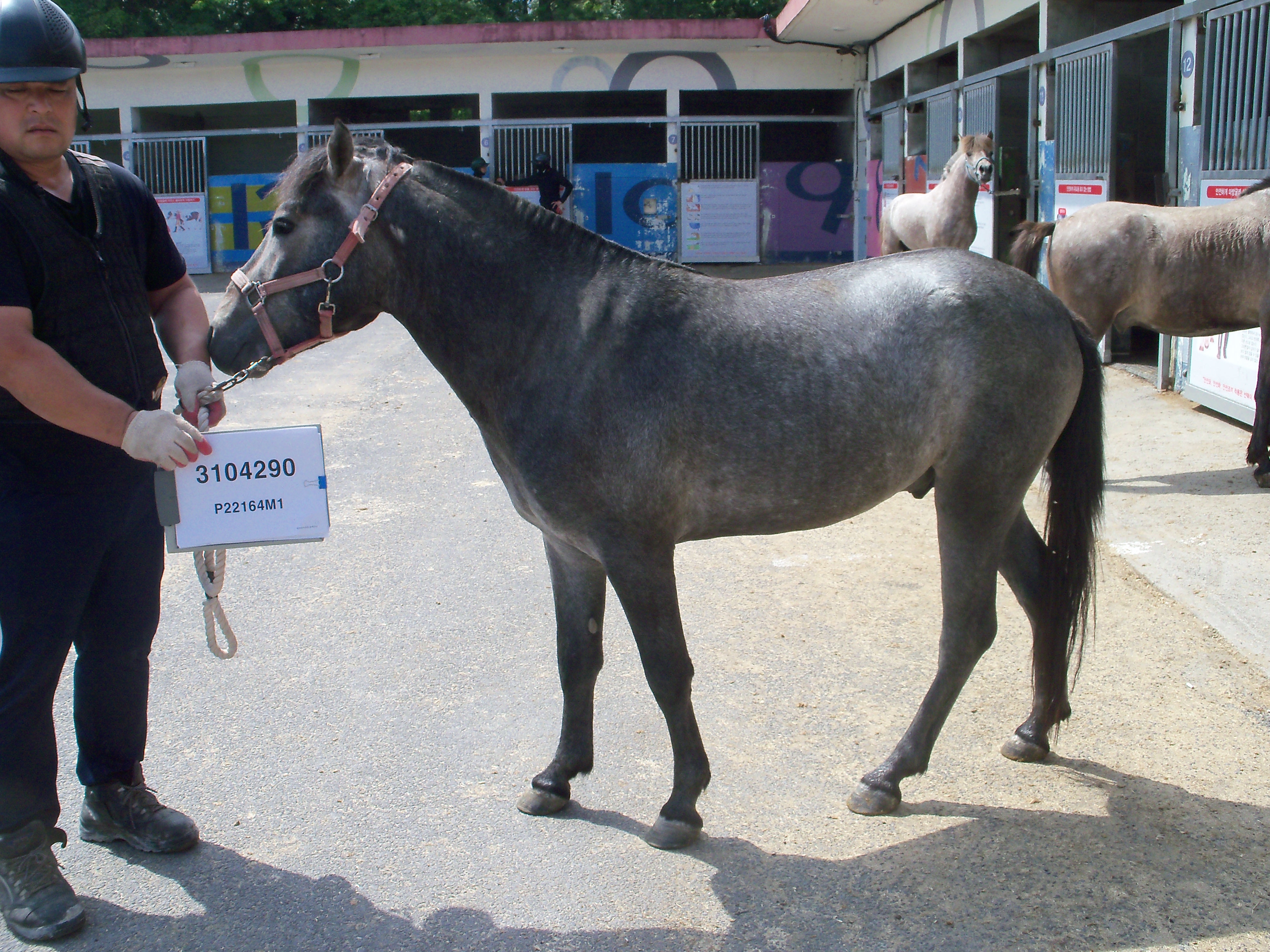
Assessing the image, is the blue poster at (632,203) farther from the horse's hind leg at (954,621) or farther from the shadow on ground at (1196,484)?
the horse's hind leg at (954,621)

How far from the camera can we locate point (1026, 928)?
97.6 inches

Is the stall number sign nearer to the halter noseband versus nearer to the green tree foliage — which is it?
the halter noseband

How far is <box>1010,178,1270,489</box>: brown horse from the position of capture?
20.0 feet

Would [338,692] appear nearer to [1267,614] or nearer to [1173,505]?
[1267,614]

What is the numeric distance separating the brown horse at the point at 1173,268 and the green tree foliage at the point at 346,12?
22.8 meters

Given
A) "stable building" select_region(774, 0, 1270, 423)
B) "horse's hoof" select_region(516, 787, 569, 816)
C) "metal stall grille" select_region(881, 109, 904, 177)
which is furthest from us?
"metal stall grille" select_region(881, 109, 904, 177)

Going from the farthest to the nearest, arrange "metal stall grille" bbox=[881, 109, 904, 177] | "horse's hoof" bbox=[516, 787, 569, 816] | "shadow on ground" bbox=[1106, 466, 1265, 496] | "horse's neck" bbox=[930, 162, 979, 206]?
"metal stall grille" bbox=[881, 109, 904, 177] → "horse's neck" bbox=[930, 162, 979, 206] → "shadow on ground" bbox=[1106, 466, 1265, 496] → "horse's hoof" bbox=[516, 787, 569, 816]

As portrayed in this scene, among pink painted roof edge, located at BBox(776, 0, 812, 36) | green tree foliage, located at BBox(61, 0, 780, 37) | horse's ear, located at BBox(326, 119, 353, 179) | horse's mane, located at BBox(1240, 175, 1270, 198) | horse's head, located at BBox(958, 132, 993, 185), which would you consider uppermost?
green tree foliage, located at BBox(61, 0, 780, 37)

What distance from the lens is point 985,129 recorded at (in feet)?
40.0

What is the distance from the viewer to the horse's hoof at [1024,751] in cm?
327

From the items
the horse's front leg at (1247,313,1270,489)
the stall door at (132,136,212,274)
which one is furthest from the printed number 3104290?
the stall door at (132,136,212,274)

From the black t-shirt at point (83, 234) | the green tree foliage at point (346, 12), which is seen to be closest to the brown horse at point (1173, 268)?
the black t-shirt at point (83, 234)

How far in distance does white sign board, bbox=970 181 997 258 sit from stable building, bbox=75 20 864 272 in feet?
24.5

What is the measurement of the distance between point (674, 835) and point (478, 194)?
1.84m
